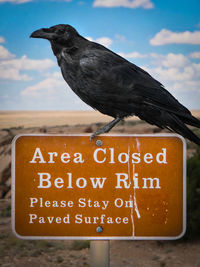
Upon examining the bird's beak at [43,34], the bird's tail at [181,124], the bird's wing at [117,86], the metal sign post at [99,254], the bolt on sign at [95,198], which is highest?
the bird's beak at [43,34]

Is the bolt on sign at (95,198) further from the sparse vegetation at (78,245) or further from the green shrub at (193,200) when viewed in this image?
the sparse vegetation at (78,245)

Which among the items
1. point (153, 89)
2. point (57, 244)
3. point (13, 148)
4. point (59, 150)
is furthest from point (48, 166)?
point (57, 244)

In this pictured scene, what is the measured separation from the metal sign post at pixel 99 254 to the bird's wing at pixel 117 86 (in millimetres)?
1027

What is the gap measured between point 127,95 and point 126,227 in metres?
1.01

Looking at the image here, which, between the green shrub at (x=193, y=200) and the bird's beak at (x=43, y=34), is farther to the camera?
the green shrub at (x=193, y=200)

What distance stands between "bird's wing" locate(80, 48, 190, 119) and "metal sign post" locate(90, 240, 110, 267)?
1.03 m

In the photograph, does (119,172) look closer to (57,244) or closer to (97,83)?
(97,83)

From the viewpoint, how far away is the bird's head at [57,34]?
229 centimetres

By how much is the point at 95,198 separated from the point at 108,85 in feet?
3.09

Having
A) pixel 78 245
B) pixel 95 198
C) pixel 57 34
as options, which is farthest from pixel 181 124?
pixel 78 245

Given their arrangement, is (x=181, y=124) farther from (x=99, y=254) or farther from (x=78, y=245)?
(x=78, y=245)

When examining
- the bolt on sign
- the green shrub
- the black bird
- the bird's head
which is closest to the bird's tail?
the black bird

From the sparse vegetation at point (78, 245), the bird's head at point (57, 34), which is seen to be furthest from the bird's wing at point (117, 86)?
the sparse vegetation at point (78, 245)

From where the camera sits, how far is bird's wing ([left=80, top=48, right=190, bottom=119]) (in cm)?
232
